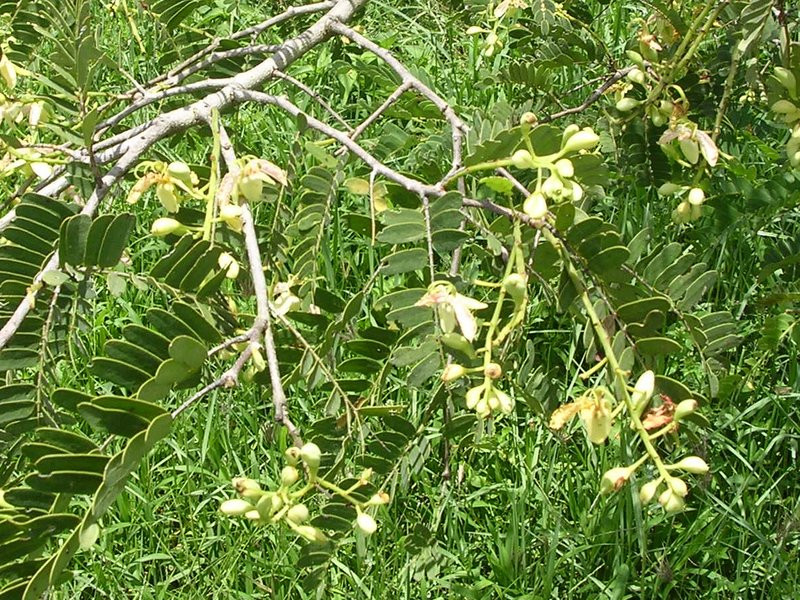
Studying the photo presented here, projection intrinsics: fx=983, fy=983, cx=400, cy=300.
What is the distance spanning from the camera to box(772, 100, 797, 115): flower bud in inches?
37.6

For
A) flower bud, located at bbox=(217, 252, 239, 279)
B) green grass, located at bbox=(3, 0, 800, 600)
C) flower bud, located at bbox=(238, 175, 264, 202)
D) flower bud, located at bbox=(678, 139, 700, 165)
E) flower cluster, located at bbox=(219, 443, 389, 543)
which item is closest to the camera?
flower cluster, located at bbox=(219, 443, 389, 543)

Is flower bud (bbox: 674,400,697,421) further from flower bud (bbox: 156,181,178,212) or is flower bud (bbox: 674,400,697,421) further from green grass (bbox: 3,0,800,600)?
green grass (bbox: 3,0,800,600)

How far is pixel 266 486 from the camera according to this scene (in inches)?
58.2

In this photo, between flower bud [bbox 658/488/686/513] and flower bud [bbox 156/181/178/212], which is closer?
flower bud [bbox 658/488/686/513]

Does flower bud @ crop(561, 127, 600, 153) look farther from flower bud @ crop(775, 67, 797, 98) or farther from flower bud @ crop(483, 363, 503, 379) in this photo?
flower bud @ crop(775, 67, 797, 98)

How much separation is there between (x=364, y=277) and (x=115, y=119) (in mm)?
930

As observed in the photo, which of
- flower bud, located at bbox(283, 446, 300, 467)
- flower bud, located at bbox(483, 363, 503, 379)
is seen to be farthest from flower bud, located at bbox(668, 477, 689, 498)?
flower bud, located at bbox(283, 446, 300, 467)

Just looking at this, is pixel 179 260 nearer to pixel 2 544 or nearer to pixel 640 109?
pixel 2 544

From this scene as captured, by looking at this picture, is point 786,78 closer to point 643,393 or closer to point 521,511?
point 643,393

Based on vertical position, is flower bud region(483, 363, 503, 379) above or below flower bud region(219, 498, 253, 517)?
above

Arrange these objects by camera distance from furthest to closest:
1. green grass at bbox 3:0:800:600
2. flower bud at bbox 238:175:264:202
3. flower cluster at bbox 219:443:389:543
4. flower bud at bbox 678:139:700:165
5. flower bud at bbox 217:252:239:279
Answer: green grass at bbox 3:0:800:600 < flower bud at bbox 678:139:700:165 < flower bud at bbox 217:252:239:279 < flower bud at bbox 238:175:264:202 < flower cluster at bbox 219:443:389:543

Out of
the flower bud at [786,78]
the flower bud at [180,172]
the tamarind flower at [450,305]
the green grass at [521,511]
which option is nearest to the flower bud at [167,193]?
the flower bud at [180,172]

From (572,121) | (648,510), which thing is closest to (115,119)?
(572,121)

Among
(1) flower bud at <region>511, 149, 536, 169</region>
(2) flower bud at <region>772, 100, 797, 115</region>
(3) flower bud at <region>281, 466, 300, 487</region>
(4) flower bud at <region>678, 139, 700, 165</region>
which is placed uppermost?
(1) flower bud at <region>511, 149, 536, 169</region>
